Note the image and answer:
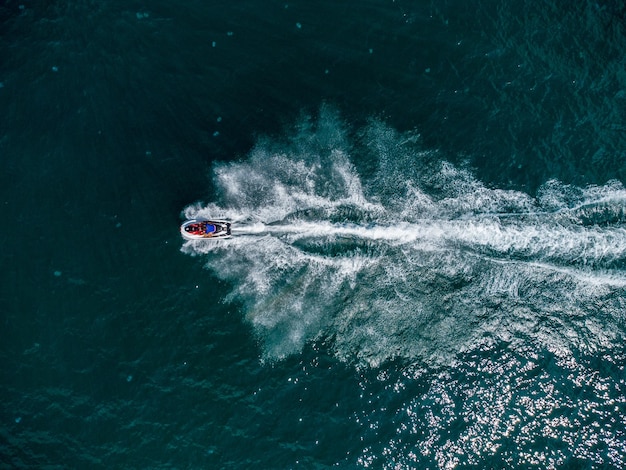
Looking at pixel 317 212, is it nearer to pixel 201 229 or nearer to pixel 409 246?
pixel 409 246

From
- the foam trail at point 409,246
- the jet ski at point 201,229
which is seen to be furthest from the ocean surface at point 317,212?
the jet ski at point 201,229

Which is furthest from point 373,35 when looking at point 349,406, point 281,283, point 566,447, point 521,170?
point 566,447

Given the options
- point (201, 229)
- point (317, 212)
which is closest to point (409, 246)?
point (317, 212)

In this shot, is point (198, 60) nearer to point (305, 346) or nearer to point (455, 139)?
point (455, 139)

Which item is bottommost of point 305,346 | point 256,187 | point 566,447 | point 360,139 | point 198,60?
point 566,447

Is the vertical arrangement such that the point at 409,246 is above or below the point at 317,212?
below

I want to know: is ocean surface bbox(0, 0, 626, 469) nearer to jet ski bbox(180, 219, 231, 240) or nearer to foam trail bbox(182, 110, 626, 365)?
foam trail bbox(182, 110, 626, 365)
